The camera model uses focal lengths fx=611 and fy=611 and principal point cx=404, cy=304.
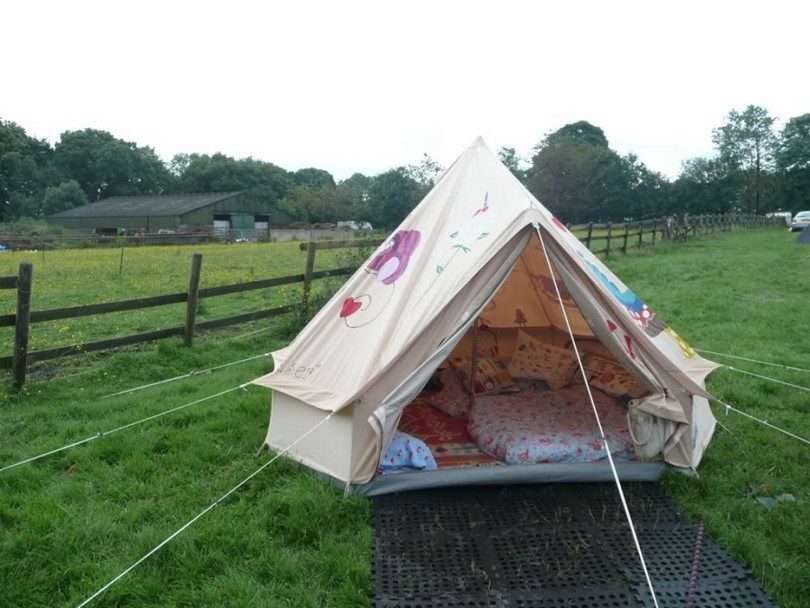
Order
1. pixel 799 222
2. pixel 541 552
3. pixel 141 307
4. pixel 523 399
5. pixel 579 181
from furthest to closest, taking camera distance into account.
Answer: pixel 579 181, pixel 799 222, pixel 141 307, pixel 523 399, pixel 541 552

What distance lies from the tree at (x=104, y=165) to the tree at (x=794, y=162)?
54864 mm

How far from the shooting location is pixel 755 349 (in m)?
6.55

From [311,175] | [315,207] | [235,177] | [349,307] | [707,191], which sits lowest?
[349,307]

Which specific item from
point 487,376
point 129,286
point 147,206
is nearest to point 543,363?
point 487,376

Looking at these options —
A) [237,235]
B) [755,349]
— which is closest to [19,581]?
[755,349]

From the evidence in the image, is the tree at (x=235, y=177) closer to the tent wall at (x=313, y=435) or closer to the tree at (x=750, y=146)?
the tree at (x=750, y=146)

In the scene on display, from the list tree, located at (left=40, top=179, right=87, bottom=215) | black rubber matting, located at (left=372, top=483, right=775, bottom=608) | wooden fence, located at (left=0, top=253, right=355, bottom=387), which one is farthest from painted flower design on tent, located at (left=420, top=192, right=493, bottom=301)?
tree, located at (left=40, top=179, right=87, bottom=215)

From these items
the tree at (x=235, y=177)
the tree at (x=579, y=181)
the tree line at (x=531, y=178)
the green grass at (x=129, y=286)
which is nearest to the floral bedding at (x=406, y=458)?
the green grass at (x=129, y=286)

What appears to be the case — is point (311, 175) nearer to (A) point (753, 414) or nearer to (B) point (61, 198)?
(B) point (61, 198)

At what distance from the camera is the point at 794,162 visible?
3994cm

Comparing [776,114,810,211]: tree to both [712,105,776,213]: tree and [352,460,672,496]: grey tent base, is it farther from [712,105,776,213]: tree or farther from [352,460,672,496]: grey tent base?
[352,460,672,496]: grey tent base

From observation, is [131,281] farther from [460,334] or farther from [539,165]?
[539,165]

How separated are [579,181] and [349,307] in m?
31.9

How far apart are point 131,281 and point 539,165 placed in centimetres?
2605
